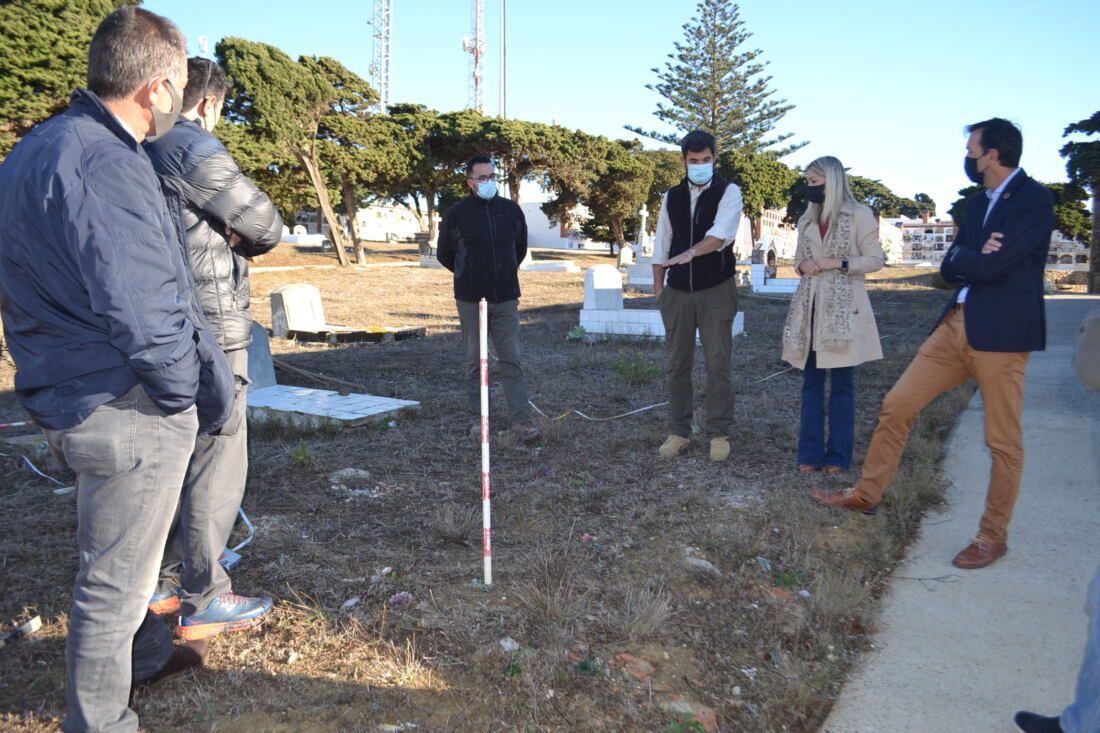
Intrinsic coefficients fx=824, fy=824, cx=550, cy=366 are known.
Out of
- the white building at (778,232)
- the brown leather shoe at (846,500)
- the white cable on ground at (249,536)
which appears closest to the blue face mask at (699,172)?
the brown leather shoe at (846,500)

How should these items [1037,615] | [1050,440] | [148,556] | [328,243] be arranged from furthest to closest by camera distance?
1. [328,243]
2. [1050,440]
3. [1037,615]
4. [148,556]

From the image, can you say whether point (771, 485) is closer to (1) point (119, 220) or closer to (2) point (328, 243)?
(1) point (119, 220)

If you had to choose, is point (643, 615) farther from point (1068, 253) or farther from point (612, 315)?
point (1068, 253)

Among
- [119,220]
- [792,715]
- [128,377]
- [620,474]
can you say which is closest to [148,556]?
[128,377]

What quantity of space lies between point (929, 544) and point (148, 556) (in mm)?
3255

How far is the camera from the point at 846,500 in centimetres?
407

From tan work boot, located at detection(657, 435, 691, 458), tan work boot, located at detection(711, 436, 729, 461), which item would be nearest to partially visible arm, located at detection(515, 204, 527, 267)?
tan work boot, located at detection(657, 435, 691, 458)

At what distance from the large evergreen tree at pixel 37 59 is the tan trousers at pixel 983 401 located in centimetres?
1675

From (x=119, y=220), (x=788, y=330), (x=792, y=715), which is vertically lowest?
(x=792, y=715)

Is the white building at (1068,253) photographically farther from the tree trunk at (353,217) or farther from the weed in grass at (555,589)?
the weed in grass at (555,589)

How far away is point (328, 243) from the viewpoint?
4184 centimetres

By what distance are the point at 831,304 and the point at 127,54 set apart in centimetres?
358

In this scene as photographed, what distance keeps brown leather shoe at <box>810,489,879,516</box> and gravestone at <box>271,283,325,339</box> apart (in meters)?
8.66

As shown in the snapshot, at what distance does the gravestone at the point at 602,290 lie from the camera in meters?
12.0
